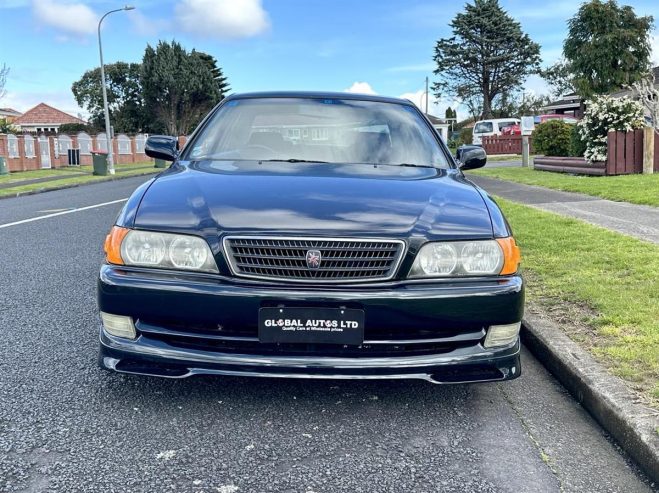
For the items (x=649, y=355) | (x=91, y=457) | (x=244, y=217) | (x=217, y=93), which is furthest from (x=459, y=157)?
(x=217, y=93)

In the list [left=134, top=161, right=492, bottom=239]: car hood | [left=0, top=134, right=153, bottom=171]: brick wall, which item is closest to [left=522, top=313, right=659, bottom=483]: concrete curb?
[left=134, top=161, right=492, bottom=239]: car hood

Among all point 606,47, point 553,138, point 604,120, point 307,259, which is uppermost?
point 606,47

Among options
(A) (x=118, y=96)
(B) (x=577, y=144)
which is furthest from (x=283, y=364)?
(A) (x=118, y=96)

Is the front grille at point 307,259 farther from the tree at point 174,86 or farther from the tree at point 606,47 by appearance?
the tree at point 174,86

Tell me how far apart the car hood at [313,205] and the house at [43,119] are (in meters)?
93.4

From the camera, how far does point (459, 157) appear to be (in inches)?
177

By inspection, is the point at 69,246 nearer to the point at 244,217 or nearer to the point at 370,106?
the point at 370,106

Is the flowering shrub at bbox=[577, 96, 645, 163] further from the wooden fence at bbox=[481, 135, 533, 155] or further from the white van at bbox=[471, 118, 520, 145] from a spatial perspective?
the white van at bbox=[471, 118, 520, 145]

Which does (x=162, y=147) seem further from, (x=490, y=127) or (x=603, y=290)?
(x=490, y=127)

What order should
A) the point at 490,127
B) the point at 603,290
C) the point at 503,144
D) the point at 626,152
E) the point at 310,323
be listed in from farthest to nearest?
1. the point at 490,127
2. the point at 503,144
3. the point at 626,152
4. the point at 603,290
5. the point at 310,323

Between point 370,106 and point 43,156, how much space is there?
103 feet

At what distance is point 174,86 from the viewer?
196 feet

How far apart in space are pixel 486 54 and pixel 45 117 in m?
64.4

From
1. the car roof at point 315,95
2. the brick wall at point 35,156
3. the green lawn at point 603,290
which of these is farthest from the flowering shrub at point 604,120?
the brick wall at point 35,156
